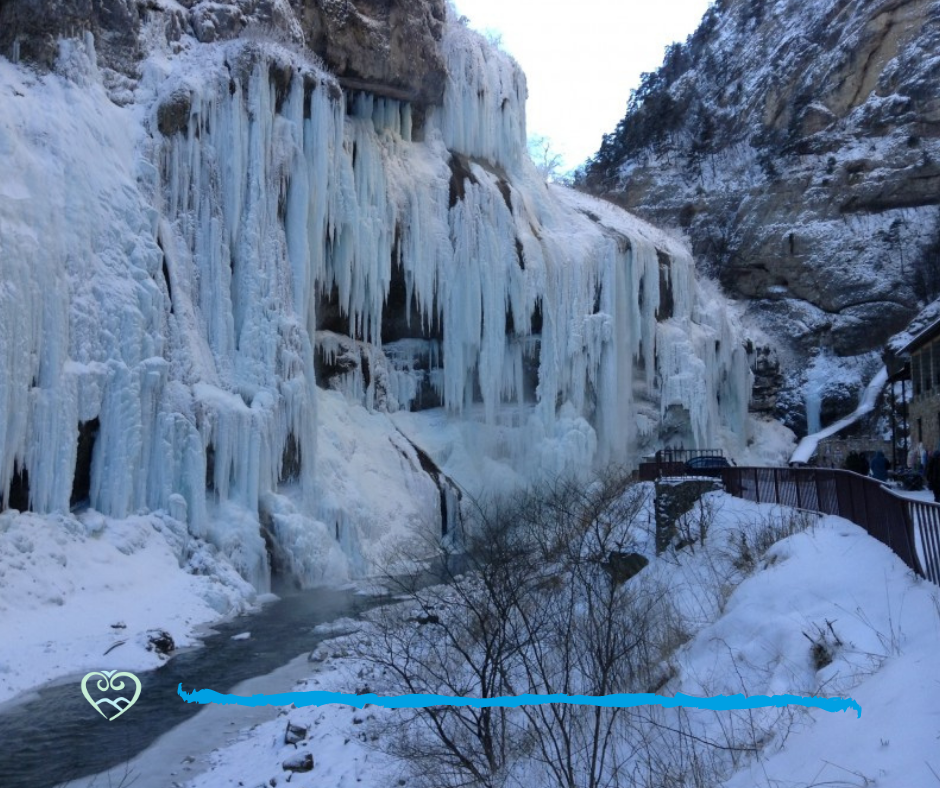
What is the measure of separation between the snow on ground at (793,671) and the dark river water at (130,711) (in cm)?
86

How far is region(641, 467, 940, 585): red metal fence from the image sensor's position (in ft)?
23.8

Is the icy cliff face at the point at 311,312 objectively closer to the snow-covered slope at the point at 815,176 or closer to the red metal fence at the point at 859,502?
the red metal fence at the point at 859,502

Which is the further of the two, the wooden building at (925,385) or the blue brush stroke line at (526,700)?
the wooden building at (925,385)

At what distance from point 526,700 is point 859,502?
16.5ft

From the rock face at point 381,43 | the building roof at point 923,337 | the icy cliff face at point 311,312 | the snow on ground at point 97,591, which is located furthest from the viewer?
the rock face at point 381,43

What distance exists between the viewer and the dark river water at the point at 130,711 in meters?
9.35

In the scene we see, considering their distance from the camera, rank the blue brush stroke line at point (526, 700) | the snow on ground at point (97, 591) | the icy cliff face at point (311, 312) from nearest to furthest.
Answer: the blue brush stroke line at point (526, 700) < the snow on ground at point (97, 591) < the icy cliff face at point (311, 312)

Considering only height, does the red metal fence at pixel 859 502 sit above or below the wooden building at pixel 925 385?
below

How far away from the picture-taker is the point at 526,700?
8.59 meters

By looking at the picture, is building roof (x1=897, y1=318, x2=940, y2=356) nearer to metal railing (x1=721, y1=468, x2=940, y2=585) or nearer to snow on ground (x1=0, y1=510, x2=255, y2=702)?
metal railing (x1=721, y1=468, x2=940, y2=585)

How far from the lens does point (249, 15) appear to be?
80.0 feet

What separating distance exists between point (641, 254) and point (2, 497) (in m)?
24.9

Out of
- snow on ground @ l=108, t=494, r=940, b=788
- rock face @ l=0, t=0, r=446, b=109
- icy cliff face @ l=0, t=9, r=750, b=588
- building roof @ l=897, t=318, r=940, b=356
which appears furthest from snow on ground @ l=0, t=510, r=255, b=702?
building roof @ l=897, t=318, r=940, b=356

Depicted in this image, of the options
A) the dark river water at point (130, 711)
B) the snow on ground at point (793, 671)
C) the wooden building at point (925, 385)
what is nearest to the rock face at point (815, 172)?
the wooden building at point (925, 385)
